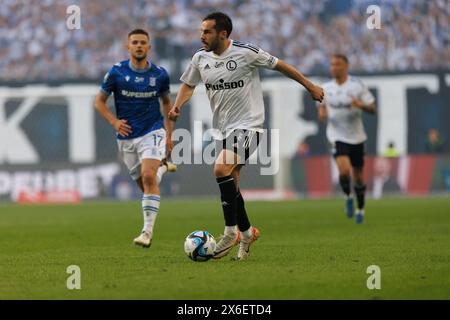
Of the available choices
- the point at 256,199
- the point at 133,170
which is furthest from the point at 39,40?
the point at 133,170

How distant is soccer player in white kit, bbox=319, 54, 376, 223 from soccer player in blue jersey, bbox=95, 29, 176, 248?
5.27m

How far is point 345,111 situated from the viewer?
16.9 metres

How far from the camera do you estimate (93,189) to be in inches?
1141

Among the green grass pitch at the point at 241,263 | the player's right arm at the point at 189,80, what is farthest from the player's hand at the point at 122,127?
the green grass pitch at the point at 241,263

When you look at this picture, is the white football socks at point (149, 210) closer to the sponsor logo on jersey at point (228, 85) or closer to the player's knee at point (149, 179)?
the player's knee at point (149, 179)

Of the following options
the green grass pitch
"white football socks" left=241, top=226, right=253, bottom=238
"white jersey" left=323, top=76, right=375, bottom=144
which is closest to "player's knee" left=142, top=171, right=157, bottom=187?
the green grass pitch

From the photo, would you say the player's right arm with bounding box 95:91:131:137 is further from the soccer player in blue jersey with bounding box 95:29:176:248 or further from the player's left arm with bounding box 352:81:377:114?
the player's left arm with bounding box 352:81:377:114

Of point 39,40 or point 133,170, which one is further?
point 39,40

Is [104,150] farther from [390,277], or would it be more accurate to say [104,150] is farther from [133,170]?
[390,277]

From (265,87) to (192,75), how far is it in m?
20.5

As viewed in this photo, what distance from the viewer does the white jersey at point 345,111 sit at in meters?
16.7

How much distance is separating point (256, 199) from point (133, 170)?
627 inches

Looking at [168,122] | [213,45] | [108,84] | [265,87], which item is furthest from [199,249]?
[265,87]
